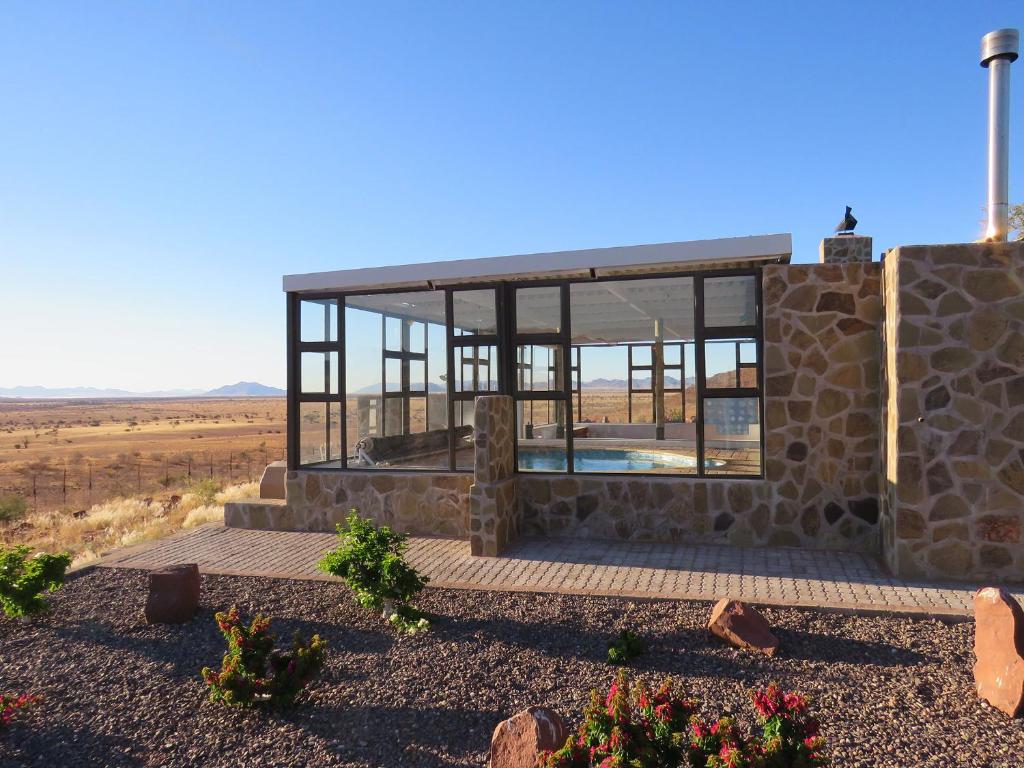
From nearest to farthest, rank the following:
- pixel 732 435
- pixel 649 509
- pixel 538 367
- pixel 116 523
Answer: pixel 649 509, pixel 732 435, pixel 538 367, pixel 116 523

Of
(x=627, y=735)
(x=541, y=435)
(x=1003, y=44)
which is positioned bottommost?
(x=627, y=735)

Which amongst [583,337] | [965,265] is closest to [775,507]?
[965,265]

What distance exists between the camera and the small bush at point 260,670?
389 cm

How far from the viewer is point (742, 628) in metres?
4.68

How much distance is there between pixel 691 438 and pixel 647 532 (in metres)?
6.75

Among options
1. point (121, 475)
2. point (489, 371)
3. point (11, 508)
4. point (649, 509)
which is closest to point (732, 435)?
point (649, 509)

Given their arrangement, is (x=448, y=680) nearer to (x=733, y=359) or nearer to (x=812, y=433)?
(x=812, y=433)

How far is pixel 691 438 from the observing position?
46.2 ft

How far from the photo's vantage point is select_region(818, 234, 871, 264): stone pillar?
7.20 meters

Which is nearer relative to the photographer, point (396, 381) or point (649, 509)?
point (649, 509)

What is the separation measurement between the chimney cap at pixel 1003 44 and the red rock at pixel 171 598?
27.5ft

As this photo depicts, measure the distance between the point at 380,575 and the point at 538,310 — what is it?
4284 millimetres

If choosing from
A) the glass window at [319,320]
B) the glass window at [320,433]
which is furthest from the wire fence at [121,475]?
the glass window at [319,320]

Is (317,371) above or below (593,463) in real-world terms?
above
